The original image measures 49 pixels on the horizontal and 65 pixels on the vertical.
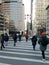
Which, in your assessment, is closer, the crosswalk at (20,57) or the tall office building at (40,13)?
the crosswalk at (20,57)

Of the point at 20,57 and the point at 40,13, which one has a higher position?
the point at 20,57

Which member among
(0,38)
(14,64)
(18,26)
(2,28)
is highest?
(14,64)

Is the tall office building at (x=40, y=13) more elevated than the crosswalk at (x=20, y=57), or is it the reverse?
the crosswalk at (x=20, y=57)

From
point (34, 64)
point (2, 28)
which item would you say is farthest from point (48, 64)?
point (2, 28)

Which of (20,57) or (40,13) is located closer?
(20,57)

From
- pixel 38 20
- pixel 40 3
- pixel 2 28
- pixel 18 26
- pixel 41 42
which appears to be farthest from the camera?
pixel 18 26

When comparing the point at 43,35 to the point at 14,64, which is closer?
the point at 14,64

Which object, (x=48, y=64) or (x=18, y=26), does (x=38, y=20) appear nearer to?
(x=18, y=26)

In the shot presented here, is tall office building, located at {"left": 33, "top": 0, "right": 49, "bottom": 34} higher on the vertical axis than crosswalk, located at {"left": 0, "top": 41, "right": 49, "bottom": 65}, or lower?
lower

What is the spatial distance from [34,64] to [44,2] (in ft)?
363

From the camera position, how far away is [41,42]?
1455 centimetres

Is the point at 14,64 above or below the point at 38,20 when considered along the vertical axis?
above

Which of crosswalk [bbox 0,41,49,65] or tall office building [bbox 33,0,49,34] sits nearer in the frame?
crosswalk [bbox 0,41,49,65]

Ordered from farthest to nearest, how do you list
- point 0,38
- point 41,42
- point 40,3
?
1. point 40,3
2. point 0,38
3. point 41,42
